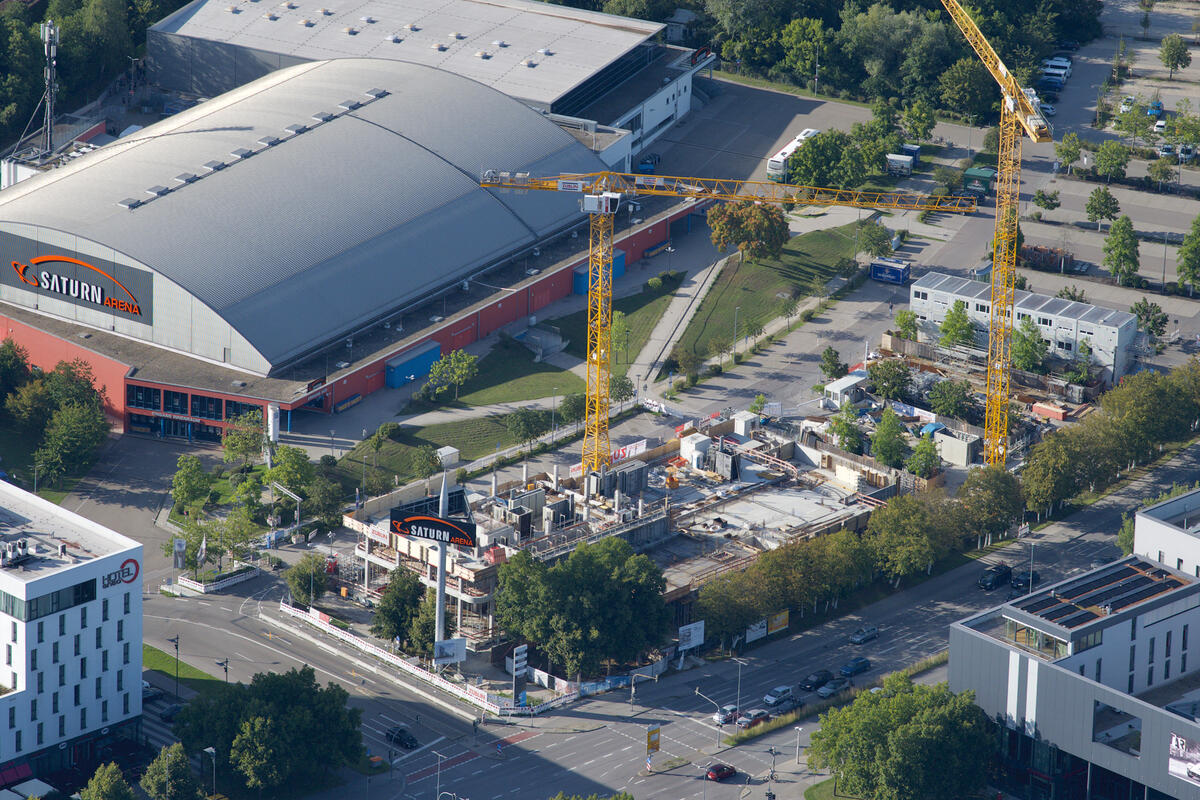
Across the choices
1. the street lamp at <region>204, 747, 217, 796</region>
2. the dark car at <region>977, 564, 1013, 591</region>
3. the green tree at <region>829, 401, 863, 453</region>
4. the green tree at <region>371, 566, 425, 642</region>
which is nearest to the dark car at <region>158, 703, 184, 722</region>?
the street lamp at <region>204, 747, 217, 796</region>

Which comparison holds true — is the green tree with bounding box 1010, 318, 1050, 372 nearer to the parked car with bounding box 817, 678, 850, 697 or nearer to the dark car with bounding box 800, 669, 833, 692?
the parked car with bounding box 817, 678, 850, 697

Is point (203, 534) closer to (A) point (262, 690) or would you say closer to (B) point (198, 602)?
(B) point (198, 602)

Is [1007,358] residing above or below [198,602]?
above

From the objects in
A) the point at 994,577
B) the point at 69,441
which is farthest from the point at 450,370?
the point at 994,577

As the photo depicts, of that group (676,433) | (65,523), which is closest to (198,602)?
(65,523)

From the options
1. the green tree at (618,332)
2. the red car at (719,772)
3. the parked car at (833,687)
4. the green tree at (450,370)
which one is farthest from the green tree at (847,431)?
the red car at (719,772)

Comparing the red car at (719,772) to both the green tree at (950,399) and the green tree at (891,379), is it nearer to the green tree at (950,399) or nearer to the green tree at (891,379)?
the green tree at (950,399)

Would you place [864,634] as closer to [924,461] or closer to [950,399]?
[924,461]
